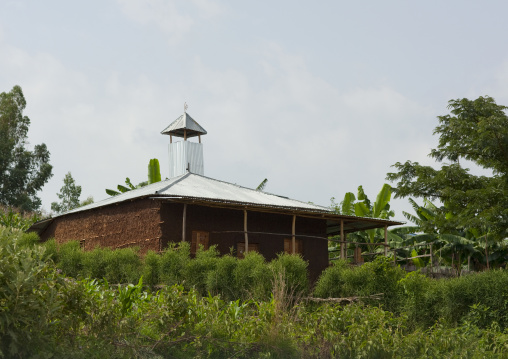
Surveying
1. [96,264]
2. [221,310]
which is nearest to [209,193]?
[96,264]

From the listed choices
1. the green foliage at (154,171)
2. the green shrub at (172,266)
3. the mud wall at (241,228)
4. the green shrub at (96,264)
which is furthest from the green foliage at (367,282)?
the green foliage at (154,171)

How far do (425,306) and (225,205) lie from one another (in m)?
6.49

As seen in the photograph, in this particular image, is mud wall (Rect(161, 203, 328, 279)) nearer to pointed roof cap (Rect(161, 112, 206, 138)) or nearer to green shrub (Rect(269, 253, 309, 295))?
green shrub (Rect(269, 253, 309, 295))

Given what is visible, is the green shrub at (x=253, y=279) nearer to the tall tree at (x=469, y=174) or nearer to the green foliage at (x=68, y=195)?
the tall tree at (x=469, y=174)

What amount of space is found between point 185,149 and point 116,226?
5001mm

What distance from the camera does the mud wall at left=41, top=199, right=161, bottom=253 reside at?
70.2 ft

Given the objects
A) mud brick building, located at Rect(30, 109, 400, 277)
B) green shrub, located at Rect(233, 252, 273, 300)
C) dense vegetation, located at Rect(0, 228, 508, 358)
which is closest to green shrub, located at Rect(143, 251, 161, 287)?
dense vegetation, located at Rect(0, 228, 508, 358)

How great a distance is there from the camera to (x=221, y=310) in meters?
14.4

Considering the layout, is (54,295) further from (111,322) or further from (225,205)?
(225,205)

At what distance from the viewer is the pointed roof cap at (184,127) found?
87.7ft

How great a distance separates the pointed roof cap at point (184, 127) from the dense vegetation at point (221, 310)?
6.63 m

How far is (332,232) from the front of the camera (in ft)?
88.8

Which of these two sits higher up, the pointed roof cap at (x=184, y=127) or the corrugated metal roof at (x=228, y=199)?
the pointed roof cap at (x=184, y=127)

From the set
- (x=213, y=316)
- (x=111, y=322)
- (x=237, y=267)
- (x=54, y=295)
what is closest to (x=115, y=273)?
(x=237, y=267)
